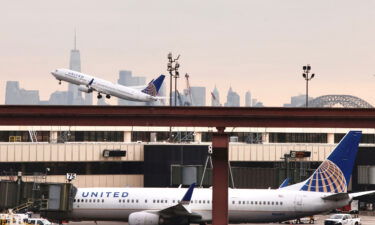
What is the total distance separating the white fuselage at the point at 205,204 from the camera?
7706 centimetres

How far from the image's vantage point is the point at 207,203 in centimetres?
7800

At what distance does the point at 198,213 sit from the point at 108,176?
90.9ft

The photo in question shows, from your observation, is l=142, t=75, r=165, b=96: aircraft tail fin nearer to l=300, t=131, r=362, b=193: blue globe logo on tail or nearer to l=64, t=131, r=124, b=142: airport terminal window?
l=64, t=131, r=124, b=142: airport terminal window

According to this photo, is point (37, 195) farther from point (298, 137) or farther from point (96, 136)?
point (298, 137)

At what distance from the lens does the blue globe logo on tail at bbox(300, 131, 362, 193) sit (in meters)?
79.0

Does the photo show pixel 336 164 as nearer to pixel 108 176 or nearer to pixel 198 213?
pixel 198 213

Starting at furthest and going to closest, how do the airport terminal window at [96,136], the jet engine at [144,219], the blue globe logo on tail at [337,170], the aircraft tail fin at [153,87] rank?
the aircraft tail fin at [153,87], the airport terminal window at [96,136], the blue globe logo on tail at [337,170], the jet engine at [144,219]

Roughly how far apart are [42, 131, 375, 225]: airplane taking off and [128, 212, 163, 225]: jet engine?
8 cm

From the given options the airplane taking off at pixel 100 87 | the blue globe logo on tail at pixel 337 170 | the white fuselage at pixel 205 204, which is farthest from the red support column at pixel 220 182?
the airplane taking off at pixel 100 87

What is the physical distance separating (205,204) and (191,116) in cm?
1754

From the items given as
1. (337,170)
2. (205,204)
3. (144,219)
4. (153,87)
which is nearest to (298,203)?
(337,170)

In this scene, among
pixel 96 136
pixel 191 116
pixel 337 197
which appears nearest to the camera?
pixel 191 116

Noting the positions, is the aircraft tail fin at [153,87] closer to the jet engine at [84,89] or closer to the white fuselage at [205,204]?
the jet engine at [84,89]

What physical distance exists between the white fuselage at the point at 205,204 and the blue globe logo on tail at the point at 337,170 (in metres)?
1.53
